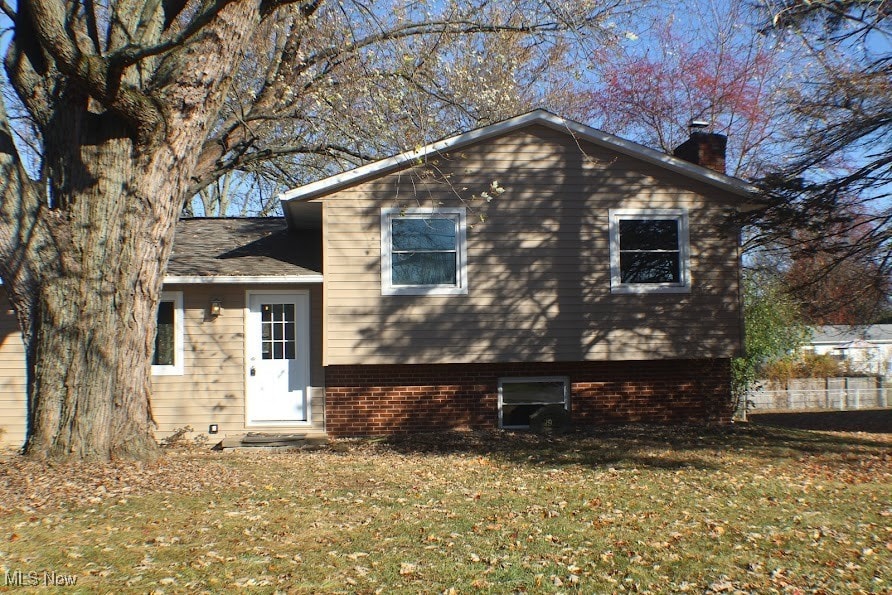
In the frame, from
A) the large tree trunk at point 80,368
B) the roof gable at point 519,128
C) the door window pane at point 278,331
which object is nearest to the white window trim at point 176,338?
the door window pane at point 278,331

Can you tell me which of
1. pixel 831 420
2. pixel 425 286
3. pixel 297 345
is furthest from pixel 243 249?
pixel 831 420

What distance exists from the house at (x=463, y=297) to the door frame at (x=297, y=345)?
0.07ft

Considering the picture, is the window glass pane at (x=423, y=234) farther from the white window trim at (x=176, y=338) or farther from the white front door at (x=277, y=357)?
the white window trim at (x=176, y=338)

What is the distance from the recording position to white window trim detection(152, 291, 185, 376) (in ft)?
38.7

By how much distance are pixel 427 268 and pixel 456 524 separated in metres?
5.76

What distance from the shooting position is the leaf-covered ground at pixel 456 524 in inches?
203

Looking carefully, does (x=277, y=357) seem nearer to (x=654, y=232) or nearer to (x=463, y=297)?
(x=463, y=297)

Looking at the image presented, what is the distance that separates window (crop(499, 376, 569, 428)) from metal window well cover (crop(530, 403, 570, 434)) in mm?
69

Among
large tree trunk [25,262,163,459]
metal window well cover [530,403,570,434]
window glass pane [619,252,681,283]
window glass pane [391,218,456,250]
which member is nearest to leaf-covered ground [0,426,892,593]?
large tree trunk [25,262,163,459]

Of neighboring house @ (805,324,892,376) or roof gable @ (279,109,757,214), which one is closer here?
roof gable @ (279,109,757,214)

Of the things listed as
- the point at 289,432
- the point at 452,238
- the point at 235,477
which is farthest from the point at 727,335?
the point at 235,477

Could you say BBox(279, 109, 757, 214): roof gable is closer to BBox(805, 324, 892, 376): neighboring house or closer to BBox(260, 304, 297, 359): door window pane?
BBox(260, 304, 297, 359): door window pane

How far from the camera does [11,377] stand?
38.3ft

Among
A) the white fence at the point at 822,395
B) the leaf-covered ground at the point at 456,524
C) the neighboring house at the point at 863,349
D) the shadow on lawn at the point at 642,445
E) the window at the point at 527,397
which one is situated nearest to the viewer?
the leaf-covered ground at the point at 456,524
